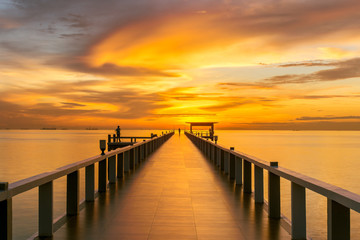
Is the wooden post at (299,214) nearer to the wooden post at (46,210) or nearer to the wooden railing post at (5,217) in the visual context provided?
the wooden post at (46,210)

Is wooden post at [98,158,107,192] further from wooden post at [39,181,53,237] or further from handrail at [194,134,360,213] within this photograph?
handrail at [194,134,360,213]

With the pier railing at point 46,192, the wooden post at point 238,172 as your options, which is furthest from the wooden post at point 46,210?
the wooden post at point 238,172

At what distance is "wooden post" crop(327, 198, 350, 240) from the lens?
13.1 ft

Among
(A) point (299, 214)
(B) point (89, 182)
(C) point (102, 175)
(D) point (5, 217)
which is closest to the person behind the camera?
(D) point (5, 217)

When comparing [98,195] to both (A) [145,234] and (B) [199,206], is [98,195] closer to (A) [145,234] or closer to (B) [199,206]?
(B) [199,206]

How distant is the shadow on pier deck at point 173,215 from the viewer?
5.67 meters

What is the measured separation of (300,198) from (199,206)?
2729 millimetres

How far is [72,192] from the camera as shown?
6.65m

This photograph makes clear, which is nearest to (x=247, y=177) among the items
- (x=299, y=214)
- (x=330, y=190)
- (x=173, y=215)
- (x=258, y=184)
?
(x=258, y=184)

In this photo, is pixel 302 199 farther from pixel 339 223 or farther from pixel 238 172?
pixel 238 172

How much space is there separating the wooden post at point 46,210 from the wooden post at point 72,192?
115cm

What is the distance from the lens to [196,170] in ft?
46.6

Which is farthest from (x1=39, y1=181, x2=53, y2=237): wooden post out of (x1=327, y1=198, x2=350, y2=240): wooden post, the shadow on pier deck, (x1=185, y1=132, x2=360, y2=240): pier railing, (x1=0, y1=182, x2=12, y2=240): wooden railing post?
(x1=327, y1=198, x2=350, y2=240): wooden post

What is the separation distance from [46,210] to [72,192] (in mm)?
1281
